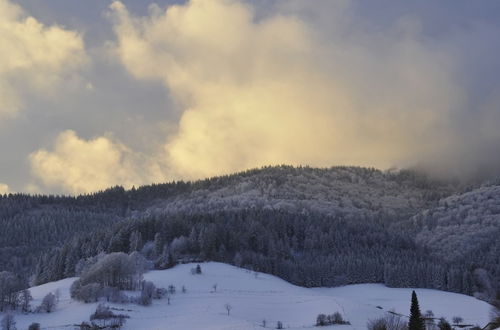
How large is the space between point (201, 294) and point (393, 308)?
5022 cm

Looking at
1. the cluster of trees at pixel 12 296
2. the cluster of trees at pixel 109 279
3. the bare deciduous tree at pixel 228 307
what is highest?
the cluster of trees at pixel 109 279

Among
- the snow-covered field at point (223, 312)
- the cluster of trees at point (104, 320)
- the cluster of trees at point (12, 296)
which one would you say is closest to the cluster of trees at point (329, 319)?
the snow-covered field at point (223, 312)

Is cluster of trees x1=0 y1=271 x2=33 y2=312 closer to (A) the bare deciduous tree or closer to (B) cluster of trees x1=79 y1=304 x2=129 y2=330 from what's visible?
(B) cluster of trees x1=79 y1=304 x2=129 y2=330

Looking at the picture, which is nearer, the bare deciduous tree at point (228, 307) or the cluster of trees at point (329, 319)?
the cluster of trees at point (329, 319)

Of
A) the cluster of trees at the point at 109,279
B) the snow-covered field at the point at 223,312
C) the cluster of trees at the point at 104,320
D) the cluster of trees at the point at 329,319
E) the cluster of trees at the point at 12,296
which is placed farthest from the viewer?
the cluster of trees at the point at 109,279

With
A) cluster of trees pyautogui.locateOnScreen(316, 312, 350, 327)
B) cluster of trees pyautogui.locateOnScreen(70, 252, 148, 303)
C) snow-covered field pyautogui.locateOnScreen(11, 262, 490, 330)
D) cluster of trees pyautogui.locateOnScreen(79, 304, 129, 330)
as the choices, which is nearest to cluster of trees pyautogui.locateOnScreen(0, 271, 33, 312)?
snow-covered field pyautogui.locateOnScreen(11, 262, 490, 330)

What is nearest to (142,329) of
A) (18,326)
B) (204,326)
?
(204,326)

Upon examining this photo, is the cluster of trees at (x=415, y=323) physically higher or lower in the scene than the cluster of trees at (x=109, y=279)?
lower

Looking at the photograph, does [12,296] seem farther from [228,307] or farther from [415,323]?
[415,323]

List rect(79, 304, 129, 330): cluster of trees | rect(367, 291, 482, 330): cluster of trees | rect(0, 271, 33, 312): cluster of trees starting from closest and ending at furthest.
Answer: rect(367, 291, 482, 330): cluster of trees < rect(79, 304, 129, 330): cluster of trees < rect(0, 271, 33, 312): cluster of trees

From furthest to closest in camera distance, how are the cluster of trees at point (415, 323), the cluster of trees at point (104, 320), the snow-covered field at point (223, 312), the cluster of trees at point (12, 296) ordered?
1. the cluster of trees at point (12, 296)
2. the snow-covered field at point (223, 312)
3. the cluster of trees at point (104, 320)
4. the cluster of trees at point (415, 323)

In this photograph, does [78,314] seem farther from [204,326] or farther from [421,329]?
[421,329]

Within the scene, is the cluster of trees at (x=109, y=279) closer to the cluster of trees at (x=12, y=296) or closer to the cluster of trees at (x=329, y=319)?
the cluster of trees at (x=12, y=296)

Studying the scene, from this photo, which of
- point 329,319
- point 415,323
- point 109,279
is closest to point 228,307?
point 329,319
